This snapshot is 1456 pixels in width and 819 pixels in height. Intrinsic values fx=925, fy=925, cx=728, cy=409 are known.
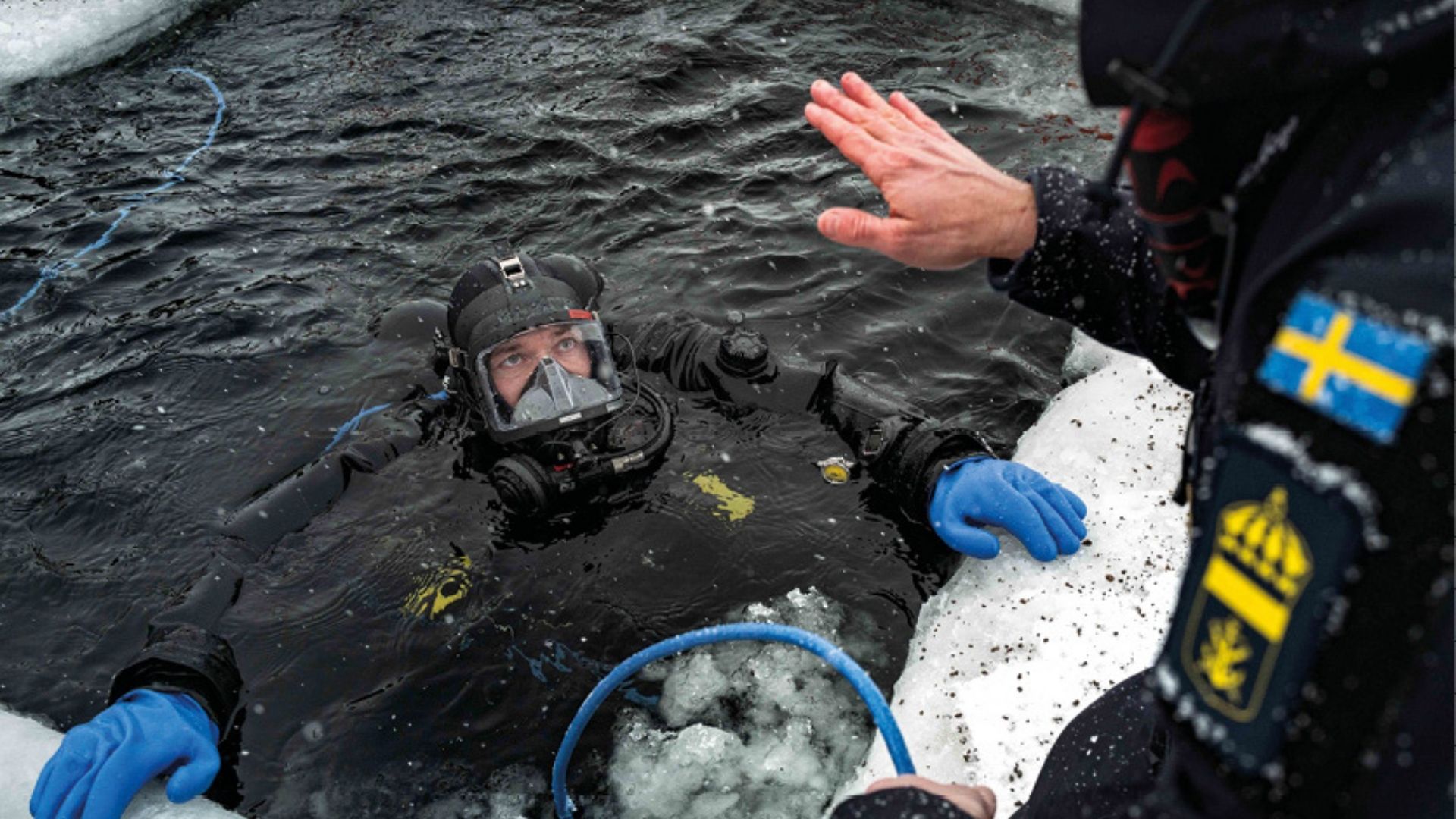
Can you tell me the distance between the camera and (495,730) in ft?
12.0

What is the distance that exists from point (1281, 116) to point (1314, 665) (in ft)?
1.90

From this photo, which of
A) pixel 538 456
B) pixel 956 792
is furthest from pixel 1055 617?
pixel 538 456

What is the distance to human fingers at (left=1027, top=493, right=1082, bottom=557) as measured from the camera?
3516mm

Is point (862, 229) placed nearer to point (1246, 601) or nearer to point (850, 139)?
point (850, 139)

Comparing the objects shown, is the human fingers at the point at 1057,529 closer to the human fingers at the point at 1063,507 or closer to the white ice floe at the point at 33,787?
the human fingers at the point at 1063,507

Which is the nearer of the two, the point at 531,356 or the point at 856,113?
the point at 856,113

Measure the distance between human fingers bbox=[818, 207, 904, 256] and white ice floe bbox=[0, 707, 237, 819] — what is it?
9.04ft

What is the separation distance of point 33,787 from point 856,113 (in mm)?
3408

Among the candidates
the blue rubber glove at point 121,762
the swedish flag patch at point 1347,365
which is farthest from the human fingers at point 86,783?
the swedish flag patch at point 1347,365

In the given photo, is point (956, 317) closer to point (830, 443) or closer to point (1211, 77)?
point (830, 443)

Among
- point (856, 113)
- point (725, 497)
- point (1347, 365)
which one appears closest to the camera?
point (1347, 365)

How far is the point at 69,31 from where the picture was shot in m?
9.77

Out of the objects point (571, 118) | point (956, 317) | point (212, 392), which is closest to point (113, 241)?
point (212, 392)

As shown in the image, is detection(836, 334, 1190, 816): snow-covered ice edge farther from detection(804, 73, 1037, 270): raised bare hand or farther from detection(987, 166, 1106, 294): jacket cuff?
detection(804, 73, 1037, 270): raised bare hand
